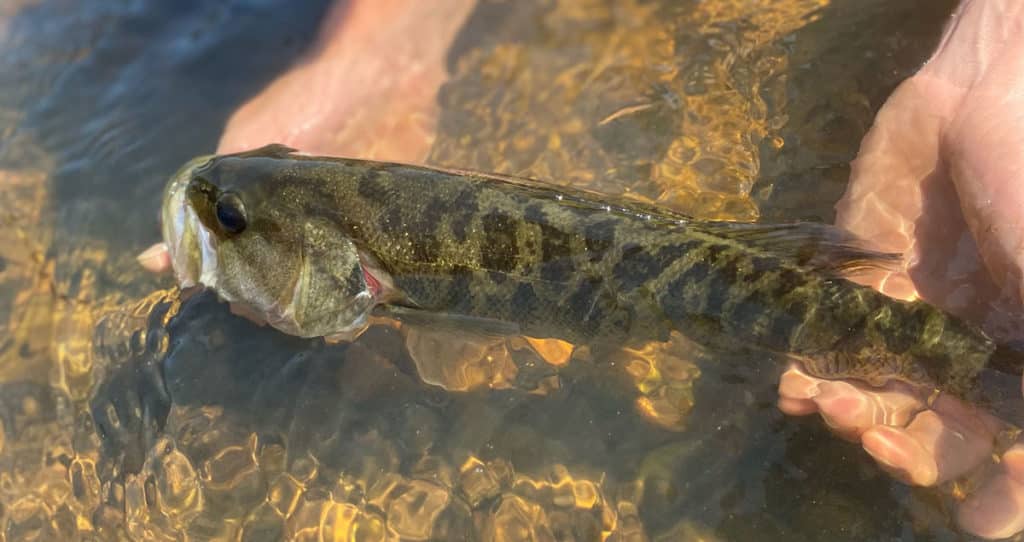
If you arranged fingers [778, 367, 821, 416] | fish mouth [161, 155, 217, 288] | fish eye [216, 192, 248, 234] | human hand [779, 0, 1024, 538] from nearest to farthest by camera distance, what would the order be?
human hand [779, 0, 1024, 538]
fingers [778, 367, 821, 416]
fish eye [216, 192, 248, 234]
fish mouth [161, 155, 217, 288]

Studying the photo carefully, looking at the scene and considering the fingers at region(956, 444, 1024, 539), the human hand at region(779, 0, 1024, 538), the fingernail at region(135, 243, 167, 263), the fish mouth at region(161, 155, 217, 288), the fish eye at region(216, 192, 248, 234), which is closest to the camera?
the fingers at region(956, 444, 1024, 539)

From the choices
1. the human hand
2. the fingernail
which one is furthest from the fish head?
the human hand

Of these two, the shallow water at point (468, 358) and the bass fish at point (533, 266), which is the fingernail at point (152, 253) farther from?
the bass fish at point (533, 266)

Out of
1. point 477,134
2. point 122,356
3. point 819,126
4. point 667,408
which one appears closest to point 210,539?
point 122,356

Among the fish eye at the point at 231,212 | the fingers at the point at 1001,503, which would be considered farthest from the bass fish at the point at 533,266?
the fingers at the point at 1001,503

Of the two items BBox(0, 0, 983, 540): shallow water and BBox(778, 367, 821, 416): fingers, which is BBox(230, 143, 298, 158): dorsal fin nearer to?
BBox(0, 0, 983, 540): shallow water

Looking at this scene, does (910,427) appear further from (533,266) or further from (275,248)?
(275,248)
